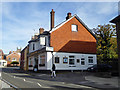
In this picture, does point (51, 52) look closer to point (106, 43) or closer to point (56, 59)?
point (56, 59)

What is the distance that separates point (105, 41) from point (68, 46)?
14570 millimetres

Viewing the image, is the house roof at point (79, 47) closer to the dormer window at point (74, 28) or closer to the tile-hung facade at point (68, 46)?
the tile-hung facade at point (68, 46)

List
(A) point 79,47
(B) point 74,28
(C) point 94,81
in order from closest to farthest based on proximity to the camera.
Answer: (C) point 94,81
(A) point 79,47
(B) point 74,28

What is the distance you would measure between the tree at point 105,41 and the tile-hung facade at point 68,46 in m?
7.03

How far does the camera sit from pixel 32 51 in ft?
116

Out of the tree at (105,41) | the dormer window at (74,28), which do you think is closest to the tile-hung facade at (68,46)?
the dormer window at (74,28)

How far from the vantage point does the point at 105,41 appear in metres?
39.3

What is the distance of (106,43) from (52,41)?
56.7 ft

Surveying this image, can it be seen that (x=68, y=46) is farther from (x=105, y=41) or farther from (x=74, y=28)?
(x=105, y=41)

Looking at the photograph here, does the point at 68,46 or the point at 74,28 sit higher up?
the point at 74,28

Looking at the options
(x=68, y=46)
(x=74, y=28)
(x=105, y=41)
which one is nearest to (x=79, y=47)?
(x=68, y=46)

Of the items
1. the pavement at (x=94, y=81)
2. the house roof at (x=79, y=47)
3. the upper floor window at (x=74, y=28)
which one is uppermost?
the upper floor window at (x=74, y=28)

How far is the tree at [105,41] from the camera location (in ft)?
122

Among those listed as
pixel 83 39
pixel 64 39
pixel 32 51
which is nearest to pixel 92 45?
pixel 83 39
